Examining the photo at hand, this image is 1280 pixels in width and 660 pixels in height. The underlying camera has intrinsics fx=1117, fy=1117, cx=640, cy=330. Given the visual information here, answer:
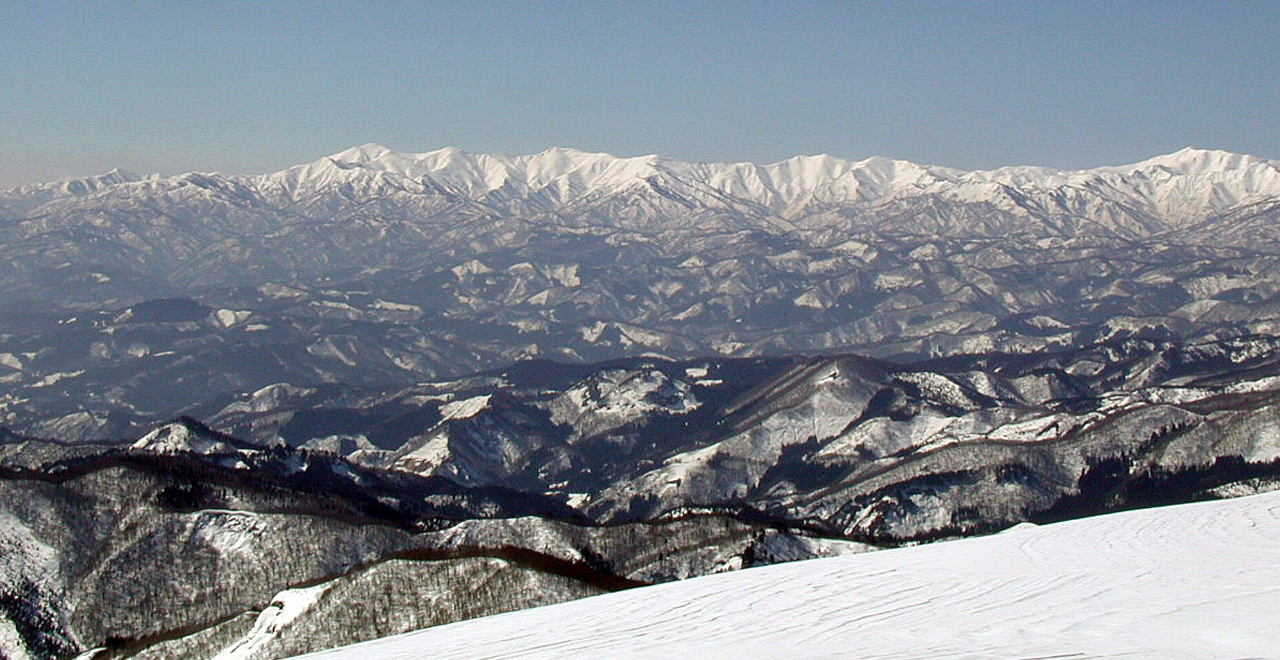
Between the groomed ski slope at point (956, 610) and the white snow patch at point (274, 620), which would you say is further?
the white snow patch at point (274, 620)

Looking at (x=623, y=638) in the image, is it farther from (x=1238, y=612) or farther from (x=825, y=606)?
(x=1238, y=612)

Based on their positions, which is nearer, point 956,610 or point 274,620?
point 956,610

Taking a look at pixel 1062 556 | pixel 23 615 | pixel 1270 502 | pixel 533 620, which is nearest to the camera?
pixel 533 620

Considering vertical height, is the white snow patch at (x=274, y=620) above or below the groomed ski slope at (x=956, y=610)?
below

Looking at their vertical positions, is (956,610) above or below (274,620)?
above

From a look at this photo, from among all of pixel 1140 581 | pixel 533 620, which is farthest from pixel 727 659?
pixel 1140 581

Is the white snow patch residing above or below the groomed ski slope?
below

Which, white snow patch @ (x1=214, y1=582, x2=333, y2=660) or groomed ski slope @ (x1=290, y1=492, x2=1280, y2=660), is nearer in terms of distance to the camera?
groomed ski slope @ (x1=290, y1=492, x2=1280, y2=660)

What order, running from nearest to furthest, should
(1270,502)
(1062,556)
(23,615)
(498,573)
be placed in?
(1062,556), (1270,502), (498,573), (23,615)
